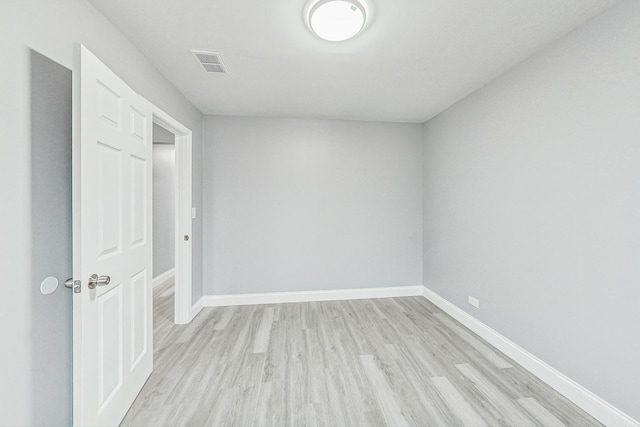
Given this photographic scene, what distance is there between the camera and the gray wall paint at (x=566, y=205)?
4.82 ft

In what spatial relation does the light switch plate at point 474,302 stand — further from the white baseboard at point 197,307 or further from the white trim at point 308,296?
the white baseboard at point 197,307

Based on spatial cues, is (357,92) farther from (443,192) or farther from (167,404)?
(167,404)

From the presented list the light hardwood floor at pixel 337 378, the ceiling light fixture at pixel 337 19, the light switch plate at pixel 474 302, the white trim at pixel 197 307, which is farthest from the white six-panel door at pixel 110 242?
the light switch plate at pixel 474 302

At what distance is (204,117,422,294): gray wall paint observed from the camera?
11.2ft

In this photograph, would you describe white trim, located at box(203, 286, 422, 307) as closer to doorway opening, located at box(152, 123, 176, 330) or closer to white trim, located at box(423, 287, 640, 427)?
white trim, located at box(423, 287, 640, 427)

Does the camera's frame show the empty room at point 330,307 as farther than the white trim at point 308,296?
No

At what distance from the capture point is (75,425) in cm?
119

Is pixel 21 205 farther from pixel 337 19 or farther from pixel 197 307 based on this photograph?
pixel 197 307

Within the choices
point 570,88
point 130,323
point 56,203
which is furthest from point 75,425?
point 570,88

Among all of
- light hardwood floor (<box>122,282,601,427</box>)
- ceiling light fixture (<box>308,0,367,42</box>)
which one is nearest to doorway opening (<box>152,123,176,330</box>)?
light hardwood floor (<box>122,282,601,427</box>)

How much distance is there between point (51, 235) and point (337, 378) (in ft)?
6.40

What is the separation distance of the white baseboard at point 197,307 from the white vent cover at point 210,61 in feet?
8.18

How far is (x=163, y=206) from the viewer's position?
15.0ft

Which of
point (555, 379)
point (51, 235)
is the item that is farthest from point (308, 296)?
point (51, 235)
